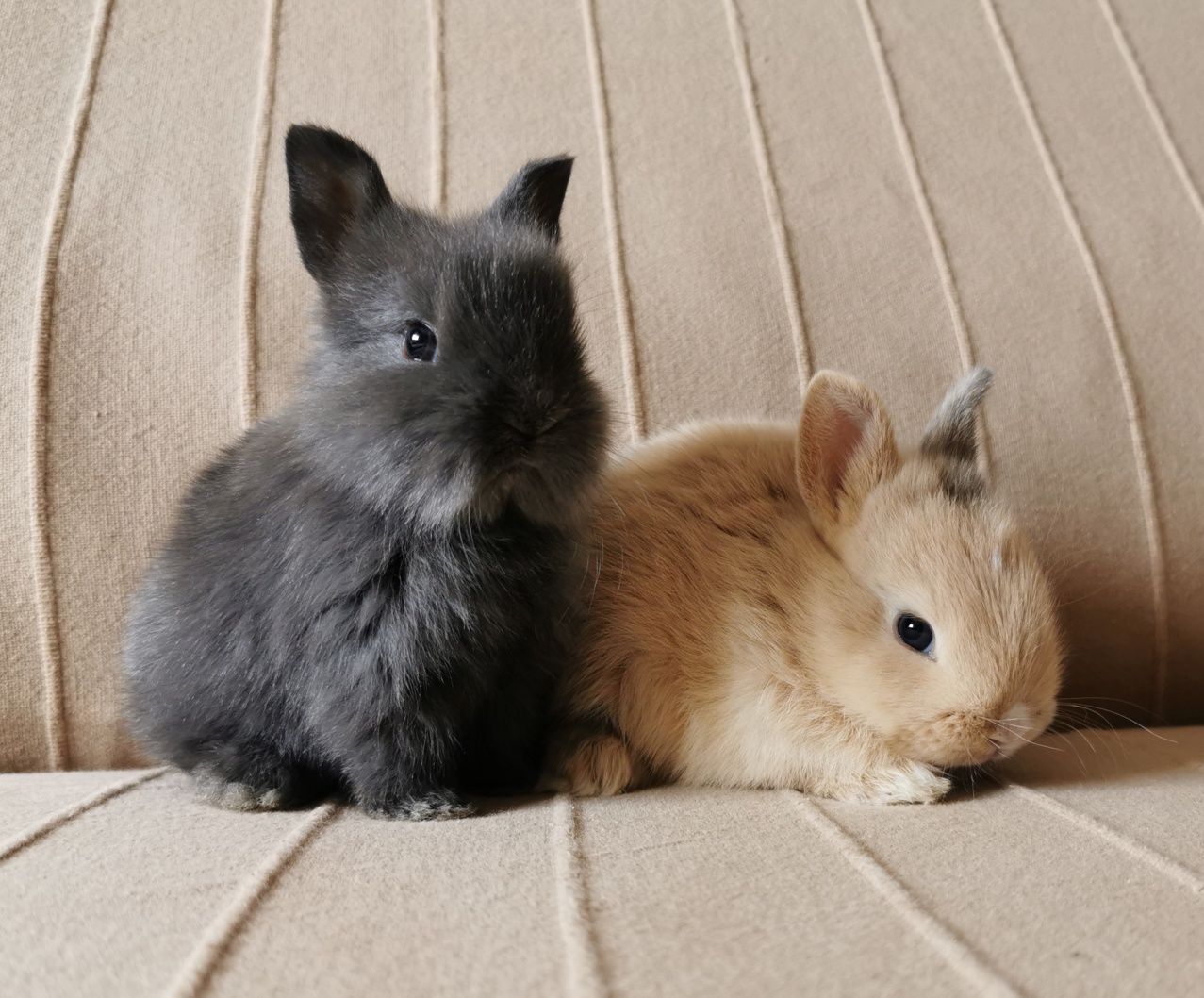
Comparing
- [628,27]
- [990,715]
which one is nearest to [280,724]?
[990,715]

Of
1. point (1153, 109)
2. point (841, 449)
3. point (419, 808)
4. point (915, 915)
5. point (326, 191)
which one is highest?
point (1153, 109)

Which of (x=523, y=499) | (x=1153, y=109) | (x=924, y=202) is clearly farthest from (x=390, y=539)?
(x=1153, y=109)

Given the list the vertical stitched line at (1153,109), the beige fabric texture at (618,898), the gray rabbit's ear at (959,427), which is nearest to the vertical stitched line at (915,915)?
the beige fabric texture at (618,898)

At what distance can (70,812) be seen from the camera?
3.73 feet

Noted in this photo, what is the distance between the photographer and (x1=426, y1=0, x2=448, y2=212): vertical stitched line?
170 centimetres

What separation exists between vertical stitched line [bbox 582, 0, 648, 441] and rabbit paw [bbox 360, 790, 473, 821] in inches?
27.3

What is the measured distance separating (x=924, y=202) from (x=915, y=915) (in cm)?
133

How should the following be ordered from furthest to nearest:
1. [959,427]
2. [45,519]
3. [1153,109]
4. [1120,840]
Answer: [1153,109] → [45,519] → [959,427] → [1120,840]

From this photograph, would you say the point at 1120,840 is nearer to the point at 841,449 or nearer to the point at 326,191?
the point at 841,449

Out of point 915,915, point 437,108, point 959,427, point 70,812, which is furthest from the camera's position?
point 437,108

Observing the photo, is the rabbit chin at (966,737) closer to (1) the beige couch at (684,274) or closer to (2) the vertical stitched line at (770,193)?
(1) the beige couch at (684,274)

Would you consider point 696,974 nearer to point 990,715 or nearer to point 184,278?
point 990,715

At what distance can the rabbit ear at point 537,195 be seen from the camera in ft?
4.21

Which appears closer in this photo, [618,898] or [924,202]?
[618,898]
